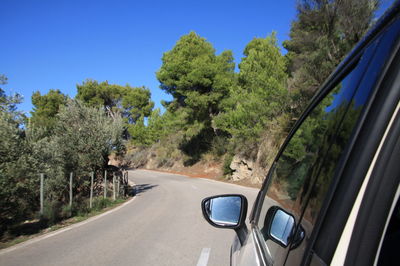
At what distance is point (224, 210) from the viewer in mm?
2471

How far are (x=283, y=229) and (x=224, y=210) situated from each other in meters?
0.99

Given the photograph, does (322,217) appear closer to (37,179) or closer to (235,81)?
(37,179)

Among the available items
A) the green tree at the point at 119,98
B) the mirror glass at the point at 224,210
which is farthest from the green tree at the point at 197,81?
the mirror glass at the point at 224,210

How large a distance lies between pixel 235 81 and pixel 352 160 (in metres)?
31.3

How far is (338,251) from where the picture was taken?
853mm

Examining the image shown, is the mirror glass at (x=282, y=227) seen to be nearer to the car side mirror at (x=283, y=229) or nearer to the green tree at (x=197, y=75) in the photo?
the car side mirror at (x=283, y=229)

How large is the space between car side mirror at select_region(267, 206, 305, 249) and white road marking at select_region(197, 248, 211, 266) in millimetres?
3455

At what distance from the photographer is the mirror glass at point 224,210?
235 cm

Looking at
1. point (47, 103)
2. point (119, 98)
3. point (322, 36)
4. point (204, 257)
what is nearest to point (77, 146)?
point (204, 257)

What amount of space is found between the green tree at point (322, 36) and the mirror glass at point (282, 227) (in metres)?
8.60

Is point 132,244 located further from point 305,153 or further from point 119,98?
point 119,98

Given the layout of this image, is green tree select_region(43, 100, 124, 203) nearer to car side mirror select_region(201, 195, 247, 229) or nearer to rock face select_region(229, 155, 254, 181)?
rock face select_region(229, 155, 254, 181)

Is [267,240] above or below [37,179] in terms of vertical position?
above

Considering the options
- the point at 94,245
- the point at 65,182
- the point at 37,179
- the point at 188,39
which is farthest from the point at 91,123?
the point at 188,39
